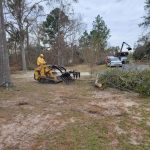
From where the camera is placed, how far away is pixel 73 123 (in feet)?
24.8

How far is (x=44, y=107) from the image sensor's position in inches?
369

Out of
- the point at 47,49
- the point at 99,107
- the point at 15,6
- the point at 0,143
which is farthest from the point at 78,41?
the point at 0,143

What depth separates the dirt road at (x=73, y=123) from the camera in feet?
20.9

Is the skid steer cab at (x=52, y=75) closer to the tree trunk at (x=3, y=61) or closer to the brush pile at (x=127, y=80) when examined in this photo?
the brush pile at (x=127, y=80)

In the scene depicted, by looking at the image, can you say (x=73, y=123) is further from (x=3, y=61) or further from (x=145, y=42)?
(x=145, y=42)

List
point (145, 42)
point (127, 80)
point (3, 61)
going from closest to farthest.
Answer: point (127, 80) < point (3, 61) < point (145, 42)

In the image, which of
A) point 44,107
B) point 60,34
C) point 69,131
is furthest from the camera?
point 60,34

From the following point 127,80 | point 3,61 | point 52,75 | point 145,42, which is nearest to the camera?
point 127,80

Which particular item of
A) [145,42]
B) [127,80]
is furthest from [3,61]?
[145,42]

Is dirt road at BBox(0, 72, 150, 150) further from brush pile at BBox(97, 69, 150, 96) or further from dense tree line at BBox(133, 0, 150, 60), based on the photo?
dense tree line at BBox(133, 0, 150, 60)

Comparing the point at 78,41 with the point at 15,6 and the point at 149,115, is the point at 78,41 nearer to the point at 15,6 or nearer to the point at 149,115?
the point at 15,6

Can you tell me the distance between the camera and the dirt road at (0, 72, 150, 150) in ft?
20.9

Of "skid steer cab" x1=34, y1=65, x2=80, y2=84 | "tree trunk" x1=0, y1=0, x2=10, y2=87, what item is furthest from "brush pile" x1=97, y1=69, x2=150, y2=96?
"tree trunk" x1=0, y1=0, x2=10, y2=87

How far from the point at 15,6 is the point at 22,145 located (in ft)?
82.6
